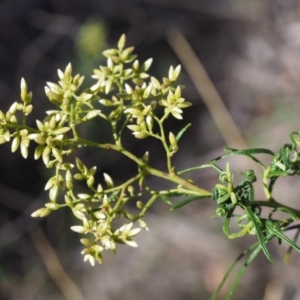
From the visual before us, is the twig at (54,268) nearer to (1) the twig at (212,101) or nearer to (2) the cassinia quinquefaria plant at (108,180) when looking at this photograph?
(1) the twig at (212,101)

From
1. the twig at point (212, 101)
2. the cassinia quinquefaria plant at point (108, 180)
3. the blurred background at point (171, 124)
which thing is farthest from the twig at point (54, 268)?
the cassinia quinquefaria plant at point (108, 180)

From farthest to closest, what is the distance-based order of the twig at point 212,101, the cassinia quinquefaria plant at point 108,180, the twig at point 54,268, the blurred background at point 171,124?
1. the twig at point 54,268
2. the blurred background at point 171,124
3. the twig at point 212,101
4. the cassinia quinquefaria plant at point 108,180

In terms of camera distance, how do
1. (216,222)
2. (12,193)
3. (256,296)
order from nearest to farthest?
(256,296), (216,222), (12,193)

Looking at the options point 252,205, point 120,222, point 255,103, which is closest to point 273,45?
point 255,103

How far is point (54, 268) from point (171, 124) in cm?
181

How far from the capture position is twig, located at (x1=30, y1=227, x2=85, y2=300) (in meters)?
5.46

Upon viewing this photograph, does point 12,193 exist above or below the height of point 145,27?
below

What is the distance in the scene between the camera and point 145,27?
21.2 feet

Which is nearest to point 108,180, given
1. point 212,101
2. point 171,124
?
point 212,101

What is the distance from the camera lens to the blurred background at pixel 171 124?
17.5ft

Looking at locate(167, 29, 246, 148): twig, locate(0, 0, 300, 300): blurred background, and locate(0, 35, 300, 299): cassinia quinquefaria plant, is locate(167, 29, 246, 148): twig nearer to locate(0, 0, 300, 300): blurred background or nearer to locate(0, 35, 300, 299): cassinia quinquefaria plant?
locate(0, 0, 300, 300): blurred background

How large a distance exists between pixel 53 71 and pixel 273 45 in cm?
234

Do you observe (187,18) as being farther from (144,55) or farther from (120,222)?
(120,222)

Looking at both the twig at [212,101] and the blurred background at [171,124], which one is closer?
the twig at [212,101]
